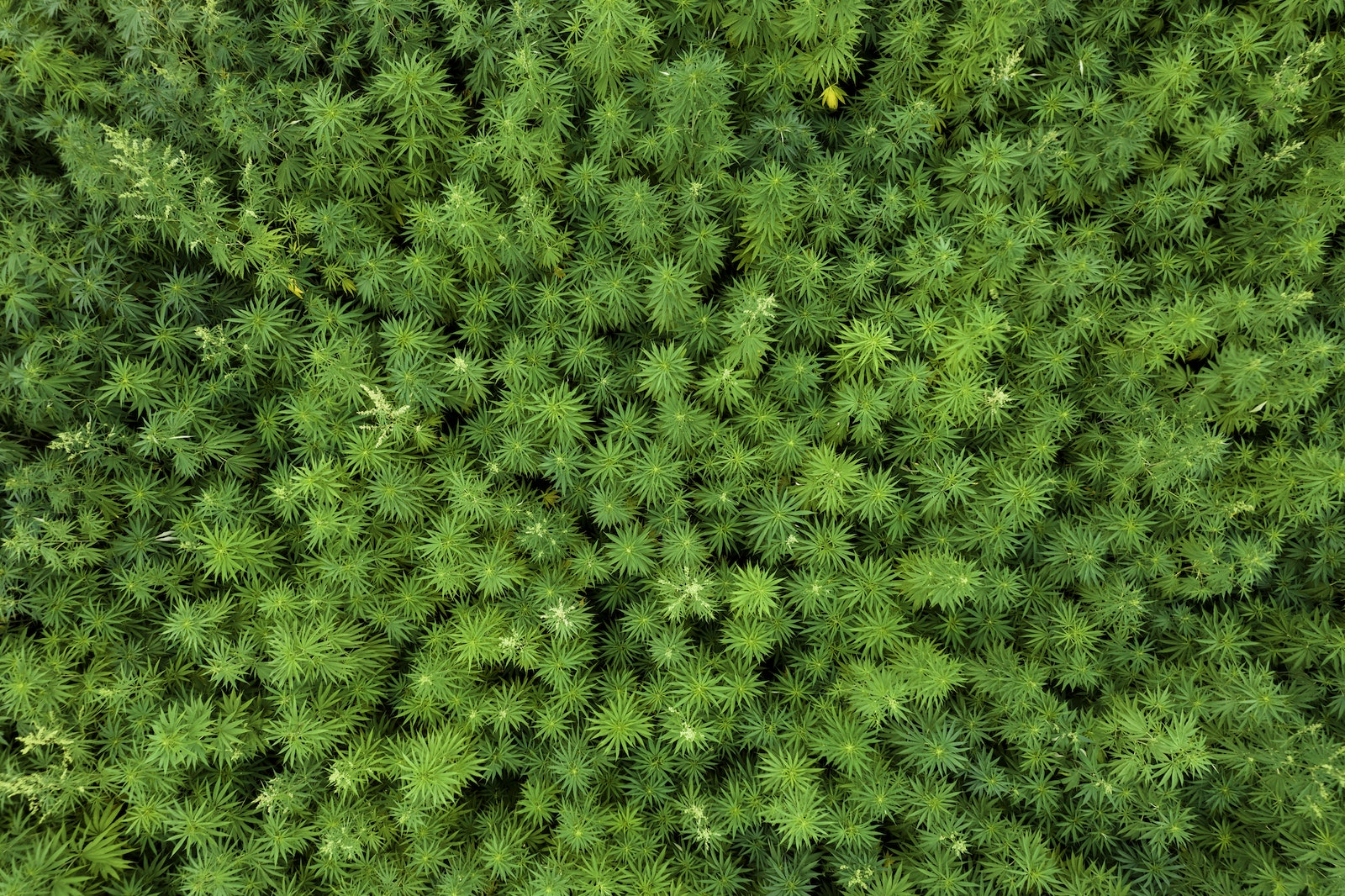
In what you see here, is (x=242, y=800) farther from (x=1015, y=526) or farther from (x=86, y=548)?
(x=1015, y=526)

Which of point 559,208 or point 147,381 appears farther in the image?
point 559,208

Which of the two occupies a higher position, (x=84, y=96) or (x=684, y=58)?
(x=684, y=58)

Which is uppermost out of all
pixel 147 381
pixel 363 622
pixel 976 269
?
pixel 976 269

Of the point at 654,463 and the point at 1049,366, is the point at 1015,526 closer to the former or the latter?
the point at 1049,366

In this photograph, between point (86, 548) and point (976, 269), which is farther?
point (976, 269)

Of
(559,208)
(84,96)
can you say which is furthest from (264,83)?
(559,208)

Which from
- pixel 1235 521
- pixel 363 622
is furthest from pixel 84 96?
pixel 1235 521
